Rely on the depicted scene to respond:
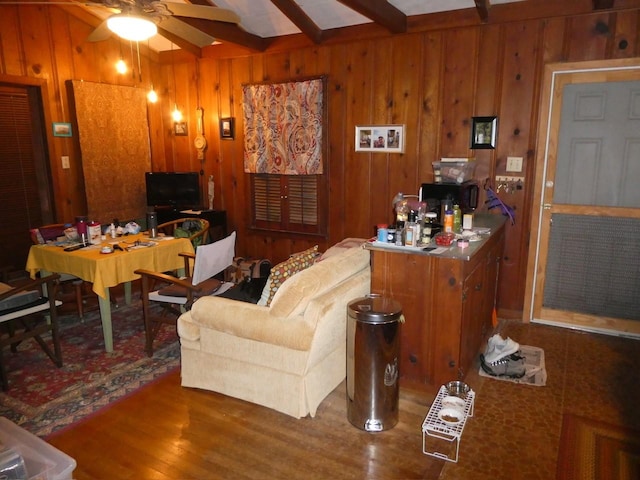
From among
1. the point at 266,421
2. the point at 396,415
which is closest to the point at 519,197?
the point at 396,415

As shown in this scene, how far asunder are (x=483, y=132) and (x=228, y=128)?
3160 millimetres

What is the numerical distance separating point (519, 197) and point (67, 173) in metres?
5.05

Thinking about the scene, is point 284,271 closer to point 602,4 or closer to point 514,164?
point 514,164

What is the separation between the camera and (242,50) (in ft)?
18.2

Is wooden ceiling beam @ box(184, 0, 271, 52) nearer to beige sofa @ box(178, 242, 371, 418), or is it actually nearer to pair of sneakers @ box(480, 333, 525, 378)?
beige sofa @ box(178, 242, 371, 418)

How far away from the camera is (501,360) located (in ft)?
11.1

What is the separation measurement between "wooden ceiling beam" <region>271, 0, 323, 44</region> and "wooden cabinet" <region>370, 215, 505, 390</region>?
277 centimetres

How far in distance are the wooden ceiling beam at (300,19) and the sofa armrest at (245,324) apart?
301cm

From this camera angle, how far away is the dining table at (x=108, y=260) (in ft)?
11.9

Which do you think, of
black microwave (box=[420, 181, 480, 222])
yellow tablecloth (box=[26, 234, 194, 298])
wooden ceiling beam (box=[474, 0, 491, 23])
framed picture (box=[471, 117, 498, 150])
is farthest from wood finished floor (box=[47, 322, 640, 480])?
wooden ceiling beam (box=[474, 0, 491, 23])

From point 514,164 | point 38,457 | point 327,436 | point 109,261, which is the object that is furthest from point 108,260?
point 514,164

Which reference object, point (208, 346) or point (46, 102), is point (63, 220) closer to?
point (46, 102)

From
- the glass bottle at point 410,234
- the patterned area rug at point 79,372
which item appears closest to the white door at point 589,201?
the glass bottle at point 410,234

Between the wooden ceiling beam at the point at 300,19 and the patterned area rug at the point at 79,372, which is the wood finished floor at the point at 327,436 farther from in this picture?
the wooden ceiling beam at the point at 300,19
